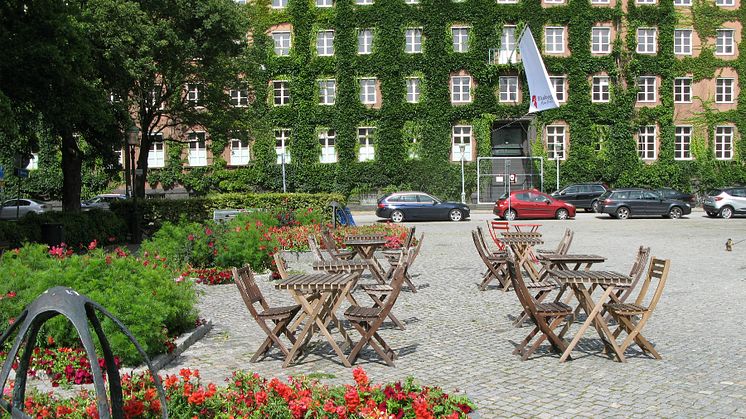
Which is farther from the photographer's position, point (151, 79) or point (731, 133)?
point (731, 133)

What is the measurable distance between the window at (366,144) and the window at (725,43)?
24209mm

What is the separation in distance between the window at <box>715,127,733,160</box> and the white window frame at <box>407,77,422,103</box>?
20410 millimetres

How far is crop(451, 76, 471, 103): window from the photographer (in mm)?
45344

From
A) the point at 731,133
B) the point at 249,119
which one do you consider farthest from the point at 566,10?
the point at 249,119

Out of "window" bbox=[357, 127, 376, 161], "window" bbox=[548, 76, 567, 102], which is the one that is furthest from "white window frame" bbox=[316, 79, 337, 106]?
"window" bbox=[548, 76, 567, 102]

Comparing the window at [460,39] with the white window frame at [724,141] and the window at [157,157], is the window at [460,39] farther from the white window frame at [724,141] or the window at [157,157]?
the window at [157,157]

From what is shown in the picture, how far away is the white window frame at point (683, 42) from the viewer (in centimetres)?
4634

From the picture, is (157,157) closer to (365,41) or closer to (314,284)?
(365,41)

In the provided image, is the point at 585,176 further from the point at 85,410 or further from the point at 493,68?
the point at 85,410

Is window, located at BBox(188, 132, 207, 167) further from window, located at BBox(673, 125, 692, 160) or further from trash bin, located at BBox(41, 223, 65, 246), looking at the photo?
window, located at BBox(673, 125, 692, 160)

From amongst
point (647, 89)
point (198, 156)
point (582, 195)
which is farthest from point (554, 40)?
point (198, 156)

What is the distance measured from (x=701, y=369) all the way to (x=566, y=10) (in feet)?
138

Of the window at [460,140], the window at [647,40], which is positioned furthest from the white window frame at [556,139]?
the window at [647,40]

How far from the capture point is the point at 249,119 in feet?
113
